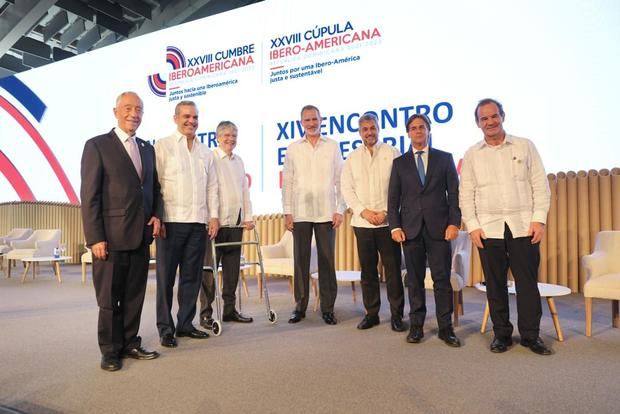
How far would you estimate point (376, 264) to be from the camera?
3.39 metres

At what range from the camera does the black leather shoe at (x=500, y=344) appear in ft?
9.00

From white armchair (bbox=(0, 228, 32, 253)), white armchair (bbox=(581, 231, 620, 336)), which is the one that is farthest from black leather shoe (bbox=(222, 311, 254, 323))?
white armchair (bbox=(0, 228, 32, 253))

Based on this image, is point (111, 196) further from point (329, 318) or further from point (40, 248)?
point (40, 248)

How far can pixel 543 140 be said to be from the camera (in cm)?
503

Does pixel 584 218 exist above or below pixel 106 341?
above

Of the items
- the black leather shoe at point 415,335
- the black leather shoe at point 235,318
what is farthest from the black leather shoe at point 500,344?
the black leather shoe at point 235,318

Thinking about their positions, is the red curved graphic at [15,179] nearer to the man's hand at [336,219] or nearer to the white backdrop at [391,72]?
the white backdrop at [391,72]

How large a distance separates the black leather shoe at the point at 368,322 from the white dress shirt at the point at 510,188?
1039mm

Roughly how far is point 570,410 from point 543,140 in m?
3.79

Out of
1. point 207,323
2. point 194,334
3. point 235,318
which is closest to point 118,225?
point 194,334

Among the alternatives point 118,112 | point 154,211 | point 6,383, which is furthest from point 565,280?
point 6,383

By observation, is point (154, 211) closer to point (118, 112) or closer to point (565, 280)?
point (118, 112)

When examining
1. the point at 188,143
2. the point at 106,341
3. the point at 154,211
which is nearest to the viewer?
the point at 106,341

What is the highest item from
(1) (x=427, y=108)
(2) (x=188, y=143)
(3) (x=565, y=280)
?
(1) (x=427, y=108)
